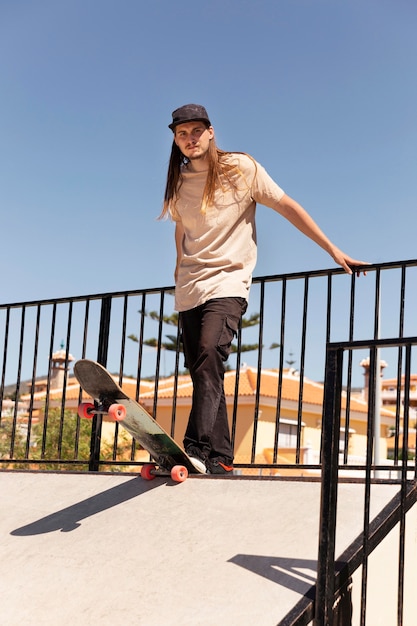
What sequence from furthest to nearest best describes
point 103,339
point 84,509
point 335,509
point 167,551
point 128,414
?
point 103,339 < point 84,509 < point 128,414 < point 167,551 < point 335,509

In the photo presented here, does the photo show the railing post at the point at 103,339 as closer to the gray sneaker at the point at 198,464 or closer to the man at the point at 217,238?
the man at the point at 217,238

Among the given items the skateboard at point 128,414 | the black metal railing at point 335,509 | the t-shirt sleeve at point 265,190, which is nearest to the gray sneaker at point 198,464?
the skateboard at point 128,414

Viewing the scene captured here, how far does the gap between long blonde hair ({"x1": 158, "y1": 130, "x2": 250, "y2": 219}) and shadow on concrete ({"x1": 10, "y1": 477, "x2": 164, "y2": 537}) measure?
62.0 inches

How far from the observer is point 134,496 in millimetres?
3680

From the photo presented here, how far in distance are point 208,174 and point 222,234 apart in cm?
36

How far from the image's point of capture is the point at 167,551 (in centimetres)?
304

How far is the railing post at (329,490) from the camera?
2486 millimetres

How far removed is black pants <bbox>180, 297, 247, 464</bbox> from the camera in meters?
3.76

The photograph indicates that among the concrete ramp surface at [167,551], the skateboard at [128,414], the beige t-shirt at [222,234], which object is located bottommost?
the concrete ramp surface at [167,551]

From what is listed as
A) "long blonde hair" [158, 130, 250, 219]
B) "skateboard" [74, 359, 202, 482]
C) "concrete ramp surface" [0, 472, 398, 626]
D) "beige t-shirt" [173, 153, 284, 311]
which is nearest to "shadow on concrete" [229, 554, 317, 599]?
"concrete ramp surface" [0, 472, 398, 626]

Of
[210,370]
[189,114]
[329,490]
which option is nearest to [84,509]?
[210,370]

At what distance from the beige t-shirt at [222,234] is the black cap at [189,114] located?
0.97 ft

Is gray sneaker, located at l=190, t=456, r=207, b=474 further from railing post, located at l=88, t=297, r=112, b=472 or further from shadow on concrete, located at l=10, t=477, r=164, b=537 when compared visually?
railing post, located at l=88, t=297, r=112, b=472

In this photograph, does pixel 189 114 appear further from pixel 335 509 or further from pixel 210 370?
pixel 335 509
